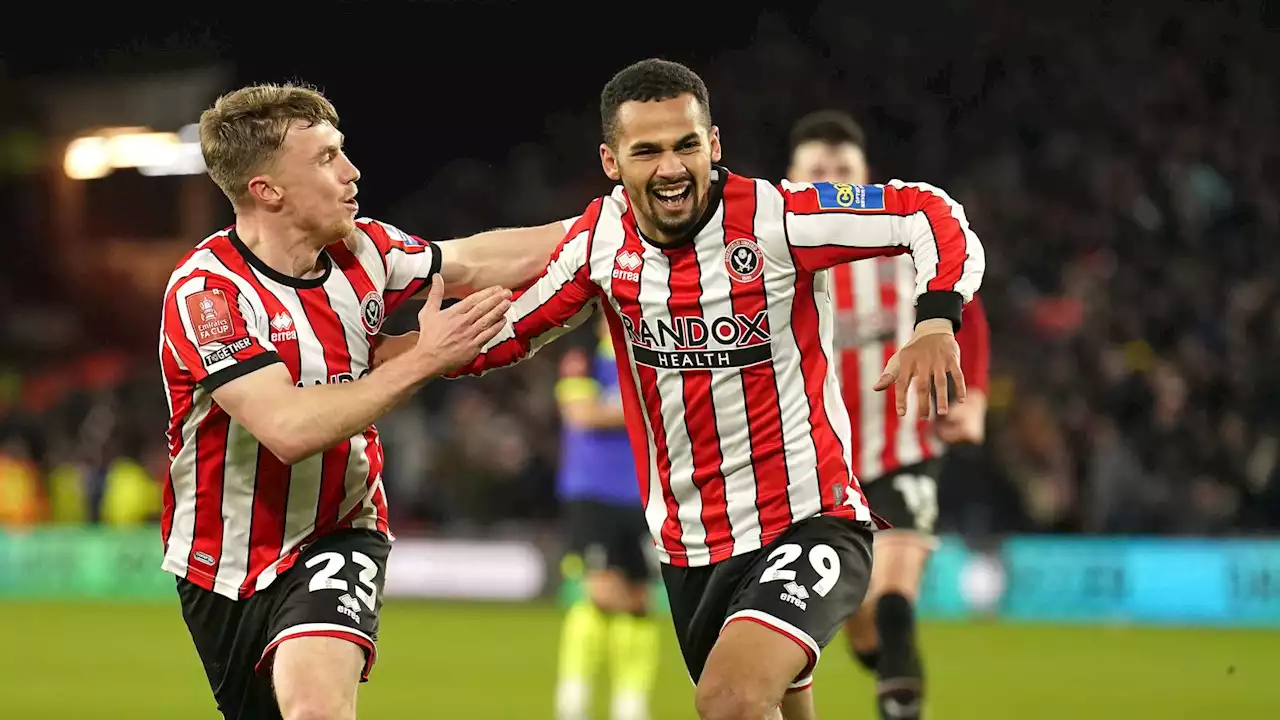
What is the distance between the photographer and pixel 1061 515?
14.2 meters

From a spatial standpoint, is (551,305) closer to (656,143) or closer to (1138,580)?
(656,143)

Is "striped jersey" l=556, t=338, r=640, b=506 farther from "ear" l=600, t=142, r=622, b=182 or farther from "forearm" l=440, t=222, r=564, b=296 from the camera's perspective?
"ear" l=600, t=142, r=622, b=182

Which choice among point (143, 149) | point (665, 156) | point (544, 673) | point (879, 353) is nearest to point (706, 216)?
point (665, 156)

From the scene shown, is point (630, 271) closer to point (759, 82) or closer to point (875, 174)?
point (875, 174)

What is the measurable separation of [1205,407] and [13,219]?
17.7m

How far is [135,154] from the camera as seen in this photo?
79.8 feet

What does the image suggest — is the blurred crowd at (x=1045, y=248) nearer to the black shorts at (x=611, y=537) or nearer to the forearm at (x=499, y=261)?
the black shorts at (x=611, y=537)

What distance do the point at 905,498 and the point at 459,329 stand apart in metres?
2.53

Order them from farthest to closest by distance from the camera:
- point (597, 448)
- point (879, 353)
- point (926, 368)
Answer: point (597, 448) → point (879, 353) → point (926, 368)

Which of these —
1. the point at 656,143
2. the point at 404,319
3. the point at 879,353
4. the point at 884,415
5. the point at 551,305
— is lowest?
the point at 884,415

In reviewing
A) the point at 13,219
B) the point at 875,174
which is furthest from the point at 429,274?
the point at 13,219

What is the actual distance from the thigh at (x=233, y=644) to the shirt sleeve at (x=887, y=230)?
65.0 inches

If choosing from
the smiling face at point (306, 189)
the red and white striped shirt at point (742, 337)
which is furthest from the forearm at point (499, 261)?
the smiling face at point (306, 189)

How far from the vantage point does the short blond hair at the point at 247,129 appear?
4422mm
